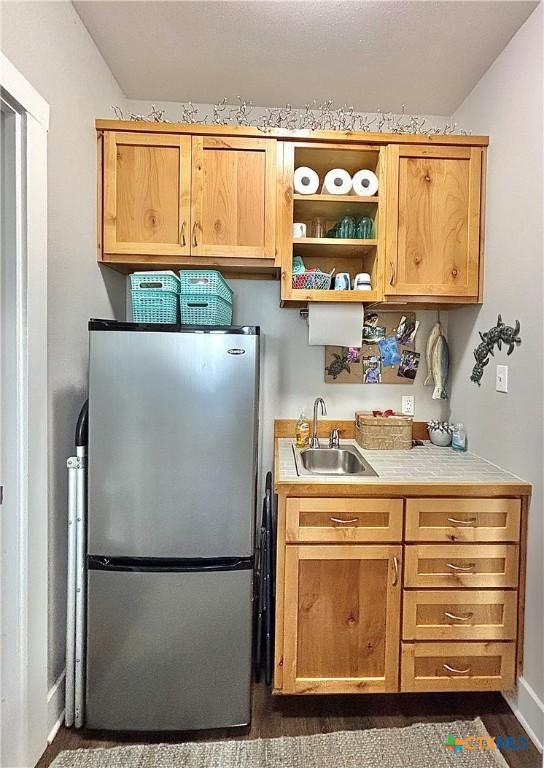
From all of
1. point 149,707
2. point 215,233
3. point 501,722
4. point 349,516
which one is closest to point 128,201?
point 215,233

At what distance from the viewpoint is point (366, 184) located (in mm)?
2061

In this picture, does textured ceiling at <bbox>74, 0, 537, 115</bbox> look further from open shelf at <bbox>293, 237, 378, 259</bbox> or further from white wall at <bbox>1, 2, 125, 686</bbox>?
open shelf at <bbox>293, 237, 378, 259</bbox>

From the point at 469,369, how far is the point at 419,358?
1.10 ft

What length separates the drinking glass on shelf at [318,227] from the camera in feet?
7.58

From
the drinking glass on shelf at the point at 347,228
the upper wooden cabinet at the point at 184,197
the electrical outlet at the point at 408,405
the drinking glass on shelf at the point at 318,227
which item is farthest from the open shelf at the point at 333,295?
the electrical outlet at the point at 408,405

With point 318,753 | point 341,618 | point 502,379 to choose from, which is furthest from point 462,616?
point 502,379

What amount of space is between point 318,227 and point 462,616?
1911 mm

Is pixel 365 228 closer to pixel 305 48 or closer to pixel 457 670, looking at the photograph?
pixel 305 48

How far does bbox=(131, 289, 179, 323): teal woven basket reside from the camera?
6.20 feet

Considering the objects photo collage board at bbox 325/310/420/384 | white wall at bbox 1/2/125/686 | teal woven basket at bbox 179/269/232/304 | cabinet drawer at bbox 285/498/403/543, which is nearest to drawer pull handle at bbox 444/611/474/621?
cabinet drawer at bbox 285/498/403/543

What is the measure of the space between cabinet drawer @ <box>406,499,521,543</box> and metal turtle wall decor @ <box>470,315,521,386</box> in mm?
631

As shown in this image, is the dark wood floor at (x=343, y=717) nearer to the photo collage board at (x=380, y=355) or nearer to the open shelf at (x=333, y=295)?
the photo collage board at (x=380, y=355)

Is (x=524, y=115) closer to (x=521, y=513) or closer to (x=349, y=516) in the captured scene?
(x=521, y=513)

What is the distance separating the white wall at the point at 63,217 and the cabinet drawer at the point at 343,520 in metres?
0.92
